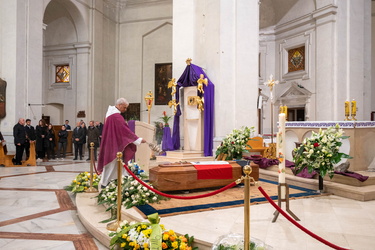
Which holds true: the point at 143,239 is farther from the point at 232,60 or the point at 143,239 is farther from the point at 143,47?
the point at 143,47

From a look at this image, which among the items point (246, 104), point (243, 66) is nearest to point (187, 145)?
point (246, 104)

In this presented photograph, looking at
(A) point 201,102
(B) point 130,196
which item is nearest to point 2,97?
(A) point 201,102

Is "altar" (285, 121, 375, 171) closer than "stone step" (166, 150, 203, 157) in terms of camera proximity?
Yes

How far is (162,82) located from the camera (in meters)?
19.0

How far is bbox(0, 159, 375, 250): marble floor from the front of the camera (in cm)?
326

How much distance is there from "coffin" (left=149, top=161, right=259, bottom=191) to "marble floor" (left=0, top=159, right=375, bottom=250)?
1105mm

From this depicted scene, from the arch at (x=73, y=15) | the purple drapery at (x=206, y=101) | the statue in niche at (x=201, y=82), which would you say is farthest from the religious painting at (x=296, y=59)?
the arch at (x=73, y=15)

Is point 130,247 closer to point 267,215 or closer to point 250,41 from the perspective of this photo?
point 267,215

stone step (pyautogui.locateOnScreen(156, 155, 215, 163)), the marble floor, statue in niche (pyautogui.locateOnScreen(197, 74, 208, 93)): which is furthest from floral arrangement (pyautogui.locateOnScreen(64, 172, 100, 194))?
statue in niche (pyautogui.locateOnScreen(197, 74, 208, 93))

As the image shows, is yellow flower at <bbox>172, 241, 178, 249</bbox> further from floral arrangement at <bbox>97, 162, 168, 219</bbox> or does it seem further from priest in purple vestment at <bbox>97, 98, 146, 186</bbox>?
priest in purple vestment at <bbox>97, 98, 146, 186</bbox>

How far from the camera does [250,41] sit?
34.6 feet

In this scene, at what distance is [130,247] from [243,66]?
835 cm

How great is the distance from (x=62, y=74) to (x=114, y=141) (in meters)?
14.9

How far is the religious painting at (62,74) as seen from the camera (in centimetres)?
1806
